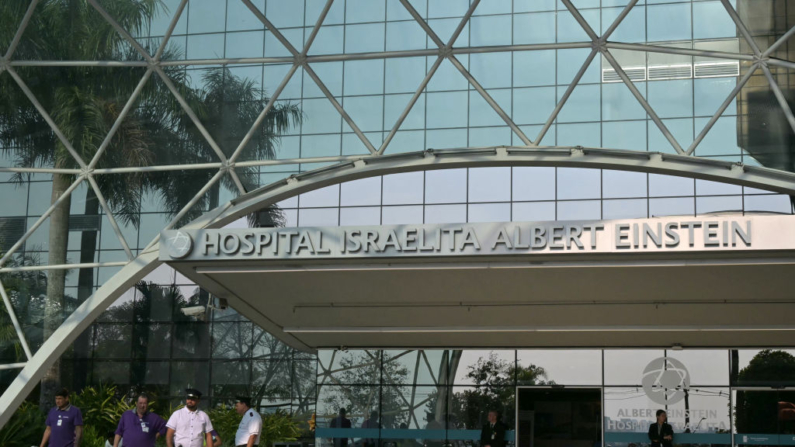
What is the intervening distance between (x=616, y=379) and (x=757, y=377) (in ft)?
10.5

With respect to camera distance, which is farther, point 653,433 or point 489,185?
point 489,185

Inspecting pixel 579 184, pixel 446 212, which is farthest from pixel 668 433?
pixel 446 212

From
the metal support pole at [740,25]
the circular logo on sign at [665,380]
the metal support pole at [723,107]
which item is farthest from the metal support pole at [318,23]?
the circular logo on sign at [665,380]

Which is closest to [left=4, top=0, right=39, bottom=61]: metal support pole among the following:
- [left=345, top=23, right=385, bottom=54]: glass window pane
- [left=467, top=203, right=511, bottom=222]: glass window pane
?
[left=345, top=23, right=385, bottom=54]: glass window pane

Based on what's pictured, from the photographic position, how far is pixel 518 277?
53.9ft

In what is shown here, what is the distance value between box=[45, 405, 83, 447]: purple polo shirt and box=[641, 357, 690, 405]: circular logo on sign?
1282cm

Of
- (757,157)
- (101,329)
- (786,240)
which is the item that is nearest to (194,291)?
(101,329)

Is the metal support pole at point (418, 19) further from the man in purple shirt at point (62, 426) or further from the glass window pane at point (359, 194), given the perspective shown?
the glass window pane at point (359, 194)

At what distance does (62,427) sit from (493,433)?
10209 mm

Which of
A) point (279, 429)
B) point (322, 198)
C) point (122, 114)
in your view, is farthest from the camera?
point (322, 198)

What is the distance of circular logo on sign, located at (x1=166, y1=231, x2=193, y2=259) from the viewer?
51.2 ft

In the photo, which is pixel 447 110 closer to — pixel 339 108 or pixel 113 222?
pixel 339 108

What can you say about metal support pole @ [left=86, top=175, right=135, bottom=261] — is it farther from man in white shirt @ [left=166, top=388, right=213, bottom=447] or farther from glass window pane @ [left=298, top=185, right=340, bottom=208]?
glass window pane @ [left=298, top=185, right=340, bottom=208]

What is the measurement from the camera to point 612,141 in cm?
2386
